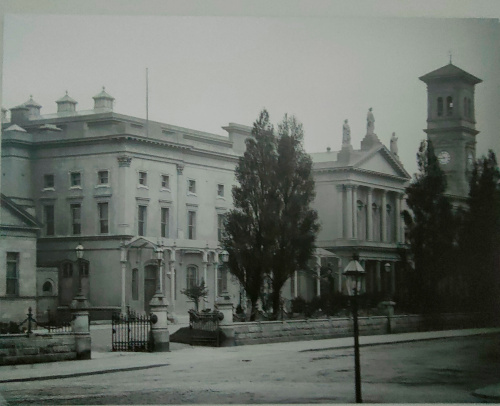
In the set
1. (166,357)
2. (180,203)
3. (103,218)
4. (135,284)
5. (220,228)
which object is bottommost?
(166,357)

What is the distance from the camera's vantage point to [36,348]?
12242 mm

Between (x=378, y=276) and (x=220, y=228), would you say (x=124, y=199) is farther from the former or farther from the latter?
(x=378, y=276)

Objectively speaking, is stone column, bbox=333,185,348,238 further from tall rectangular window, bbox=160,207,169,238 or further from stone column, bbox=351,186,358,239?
tall rectangular window, bbox=160,207,169,238

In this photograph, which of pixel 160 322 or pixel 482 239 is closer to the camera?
pixel 482 239

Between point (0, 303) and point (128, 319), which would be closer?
point (0, 303)

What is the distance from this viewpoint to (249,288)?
12.9 metres

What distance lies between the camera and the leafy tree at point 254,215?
41.9 ft

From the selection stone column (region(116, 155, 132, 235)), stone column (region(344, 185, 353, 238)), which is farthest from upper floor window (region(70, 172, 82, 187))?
stone column (region(344, 185, 353, 238))

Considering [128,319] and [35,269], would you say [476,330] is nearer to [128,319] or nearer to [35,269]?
[128,319]

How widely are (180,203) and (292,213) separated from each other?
1.43m

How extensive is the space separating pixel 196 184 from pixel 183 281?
1.21 m

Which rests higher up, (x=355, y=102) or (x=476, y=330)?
(x=355, y=102)

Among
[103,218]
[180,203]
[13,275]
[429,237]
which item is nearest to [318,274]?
[429,237]

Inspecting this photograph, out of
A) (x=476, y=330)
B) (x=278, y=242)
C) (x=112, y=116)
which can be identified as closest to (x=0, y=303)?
(x=112, y=116)
